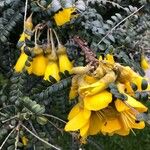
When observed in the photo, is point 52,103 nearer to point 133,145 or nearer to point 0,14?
point 0,14

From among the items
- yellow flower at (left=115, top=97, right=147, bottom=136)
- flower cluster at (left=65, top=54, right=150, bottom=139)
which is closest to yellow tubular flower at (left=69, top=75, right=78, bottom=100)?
flower cluster at (left=65, top=54, right=150, bottom=139)

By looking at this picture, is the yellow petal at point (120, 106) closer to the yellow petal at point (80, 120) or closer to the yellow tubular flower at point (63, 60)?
the yellow petal at point (80, 120)

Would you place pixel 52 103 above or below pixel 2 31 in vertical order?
below

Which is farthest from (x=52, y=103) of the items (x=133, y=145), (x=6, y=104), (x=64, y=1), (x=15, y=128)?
(x=133, y=145)

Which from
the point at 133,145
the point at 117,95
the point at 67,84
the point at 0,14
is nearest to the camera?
the point at 117,95

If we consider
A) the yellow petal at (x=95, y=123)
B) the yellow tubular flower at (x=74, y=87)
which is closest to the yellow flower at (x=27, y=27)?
the yellow tubular flower at (x=74, y=87)

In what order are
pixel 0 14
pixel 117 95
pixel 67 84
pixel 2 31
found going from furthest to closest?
pixel 0 14
pixel 2 31
pixel 67 84
pixel 117 95
